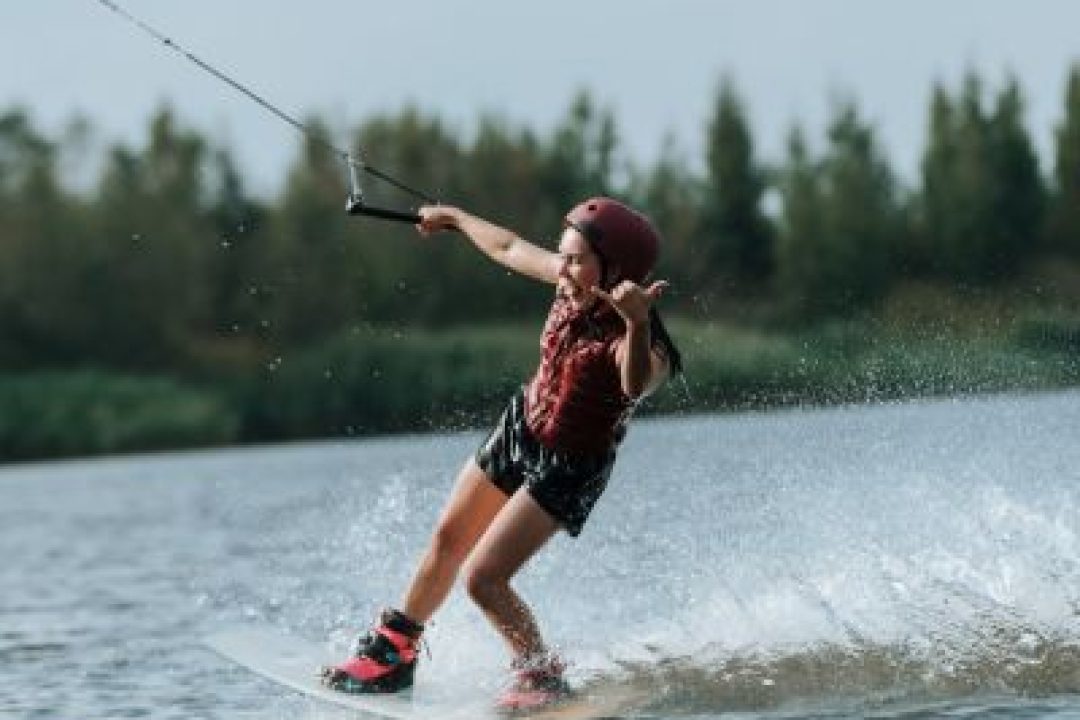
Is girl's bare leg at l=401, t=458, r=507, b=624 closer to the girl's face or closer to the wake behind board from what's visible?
the wake behind board

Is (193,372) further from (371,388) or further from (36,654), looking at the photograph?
(36,654)

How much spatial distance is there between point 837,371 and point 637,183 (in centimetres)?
2636

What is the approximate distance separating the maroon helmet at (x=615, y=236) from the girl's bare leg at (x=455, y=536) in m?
0.97

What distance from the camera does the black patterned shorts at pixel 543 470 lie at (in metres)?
8.05

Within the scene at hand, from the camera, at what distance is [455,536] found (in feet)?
27.4

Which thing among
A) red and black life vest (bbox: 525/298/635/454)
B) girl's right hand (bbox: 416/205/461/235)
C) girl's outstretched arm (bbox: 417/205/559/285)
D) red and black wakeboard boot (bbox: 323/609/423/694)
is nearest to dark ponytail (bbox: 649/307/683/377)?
red and black life vest (bbox: 525/298/635/454)

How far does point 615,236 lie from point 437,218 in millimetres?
1049

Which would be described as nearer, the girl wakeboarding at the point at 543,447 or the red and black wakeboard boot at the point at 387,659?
the girl wakeboarding at the point at 543,447

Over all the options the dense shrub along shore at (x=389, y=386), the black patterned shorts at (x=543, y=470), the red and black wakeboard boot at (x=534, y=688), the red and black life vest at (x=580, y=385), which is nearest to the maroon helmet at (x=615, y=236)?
the red and black life vest at (x=580, y=385)

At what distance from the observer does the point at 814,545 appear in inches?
415

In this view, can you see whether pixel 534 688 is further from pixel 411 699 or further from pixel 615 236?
pixel 615 236

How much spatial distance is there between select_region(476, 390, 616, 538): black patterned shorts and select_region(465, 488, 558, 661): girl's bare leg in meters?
0.05

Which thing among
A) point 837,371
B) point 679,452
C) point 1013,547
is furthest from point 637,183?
point 1013,547

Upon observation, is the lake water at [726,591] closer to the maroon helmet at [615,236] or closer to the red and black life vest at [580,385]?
the red and black life vest at [580,385]
